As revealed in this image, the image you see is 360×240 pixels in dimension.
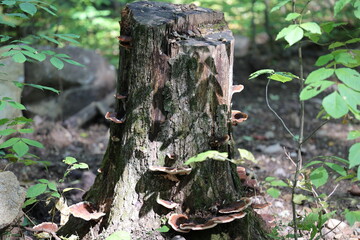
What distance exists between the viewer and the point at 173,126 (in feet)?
11.0

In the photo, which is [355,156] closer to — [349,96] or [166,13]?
[349,96]

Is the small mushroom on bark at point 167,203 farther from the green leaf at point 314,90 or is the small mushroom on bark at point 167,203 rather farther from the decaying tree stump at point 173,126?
the green leaf at point 314,90

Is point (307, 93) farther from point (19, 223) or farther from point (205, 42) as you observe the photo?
point (19, 223)

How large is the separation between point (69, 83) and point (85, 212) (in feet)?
18.1

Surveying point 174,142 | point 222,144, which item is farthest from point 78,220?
point 222,144

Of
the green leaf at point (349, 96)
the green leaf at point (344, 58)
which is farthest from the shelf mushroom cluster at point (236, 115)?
the green leaf at point (349, 96)

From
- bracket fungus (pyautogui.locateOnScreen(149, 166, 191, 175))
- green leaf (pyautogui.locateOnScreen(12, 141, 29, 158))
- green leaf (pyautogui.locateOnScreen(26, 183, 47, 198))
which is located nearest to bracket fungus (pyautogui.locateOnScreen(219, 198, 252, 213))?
bracket fungus (pyautogui.locateOnScreen(149, 166, 191, 175))

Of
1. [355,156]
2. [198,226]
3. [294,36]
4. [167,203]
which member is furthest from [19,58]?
[355,156]

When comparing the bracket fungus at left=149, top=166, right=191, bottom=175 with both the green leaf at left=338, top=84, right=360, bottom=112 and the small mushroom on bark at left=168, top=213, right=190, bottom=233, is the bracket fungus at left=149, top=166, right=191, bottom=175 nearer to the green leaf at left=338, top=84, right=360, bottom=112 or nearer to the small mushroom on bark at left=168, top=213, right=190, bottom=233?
the small mushroom on bark at left=168, top=213, right=190, bottom=233

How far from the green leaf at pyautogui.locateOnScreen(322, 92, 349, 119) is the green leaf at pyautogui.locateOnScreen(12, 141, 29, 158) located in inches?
92.8

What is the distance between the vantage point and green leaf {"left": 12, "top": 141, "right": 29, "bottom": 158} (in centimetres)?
331

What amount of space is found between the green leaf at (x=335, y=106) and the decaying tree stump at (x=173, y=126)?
4.10 feet

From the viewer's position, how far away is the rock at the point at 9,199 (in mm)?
3311

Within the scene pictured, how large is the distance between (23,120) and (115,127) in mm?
836
